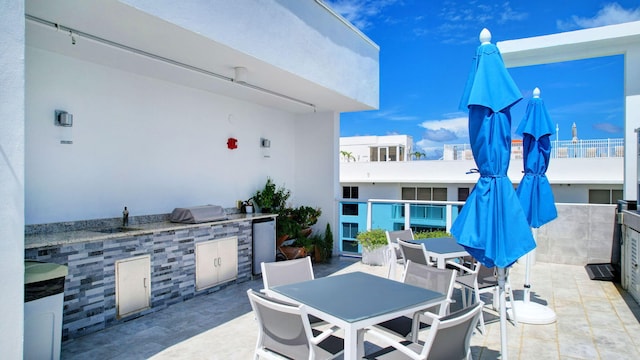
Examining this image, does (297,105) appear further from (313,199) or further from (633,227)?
(633,227)

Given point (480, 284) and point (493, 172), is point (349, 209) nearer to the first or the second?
point (480, 284)

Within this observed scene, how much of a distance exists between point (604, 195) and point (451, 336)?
18.4 metres

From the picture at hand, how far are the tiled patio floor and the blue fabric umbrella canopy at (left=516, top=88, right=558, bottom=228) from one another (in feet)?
4.13

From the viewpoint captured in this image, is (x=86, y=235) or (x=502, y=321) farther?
(x=86, y=235)

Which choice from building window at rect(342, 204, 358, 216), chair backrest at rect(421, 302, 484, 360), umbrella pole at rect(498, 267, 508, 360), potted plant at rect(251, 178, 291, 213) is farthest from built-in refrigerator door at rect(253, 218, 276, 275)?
chair backrest at rect(421, 302, 484, 360)

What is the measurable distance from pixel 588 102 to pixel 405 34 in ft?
99.4

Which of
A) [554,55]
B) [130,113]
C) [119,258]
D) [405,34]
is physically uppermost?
[405,34]

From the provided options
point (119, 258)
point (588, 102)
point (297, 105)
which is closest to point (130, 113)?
point (119, 258)

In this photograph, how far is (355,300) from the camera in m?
2.94

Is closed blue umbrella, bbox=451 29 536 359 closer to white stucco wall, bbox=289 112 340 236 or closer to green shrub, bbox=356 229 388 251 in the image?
green shrub, bbox=356 229 388 251

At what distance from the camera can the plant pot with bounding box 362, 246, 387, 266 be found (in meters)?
7.43

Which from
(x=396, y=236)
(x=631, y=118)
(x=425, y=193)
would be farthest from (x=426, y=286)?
(x=425, y=193)

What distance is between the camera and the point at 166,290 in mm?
5180

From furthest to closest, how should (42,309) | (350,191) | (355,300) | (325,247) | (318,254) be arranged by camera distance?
(350,191)
(325,247)
(318,254)
(42,309)
(355,300)
